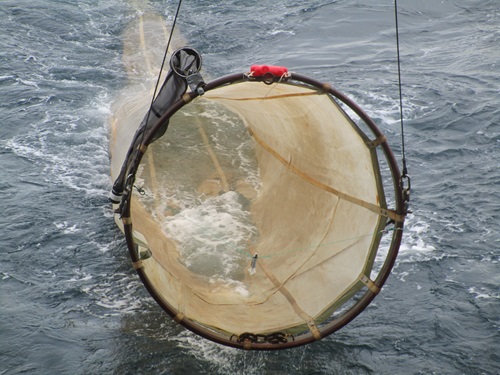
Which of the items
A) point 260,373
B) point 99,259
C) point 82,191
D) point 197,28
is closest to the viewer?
point 260,373

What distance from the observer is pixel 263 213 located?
30.9ft

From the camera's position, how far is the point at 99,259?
28.9ft

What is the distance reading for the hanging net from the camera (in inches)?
262

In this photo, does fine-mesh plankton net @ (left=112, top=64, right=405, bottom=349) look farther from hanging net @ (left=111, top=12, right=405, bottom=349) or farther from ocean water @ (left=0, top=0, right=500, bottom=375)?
ocean water @ (left=0, top=0, right=500, bottom=375)

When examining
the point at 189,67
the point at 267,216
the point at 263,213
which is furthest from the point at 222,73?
the point at 189,67

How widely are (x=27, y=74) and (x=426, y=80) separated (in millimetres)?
9103

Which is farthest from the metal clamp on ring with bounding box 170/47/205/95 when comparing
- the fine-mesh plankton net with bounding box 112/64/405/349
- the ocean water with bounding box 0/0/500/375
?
the ocean water with bounding box 0/0/500/375

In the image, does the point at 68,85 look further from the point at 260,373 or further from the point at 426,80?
the point at 260,373

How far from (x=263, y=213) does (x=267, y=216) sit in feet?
0.44

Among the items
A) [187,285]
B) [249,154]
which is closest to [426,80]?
[249,154]

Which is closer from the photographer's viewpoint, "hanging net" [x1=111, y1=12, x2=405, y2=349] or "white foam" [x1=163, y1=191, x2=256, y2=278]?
"hanging net" [x1=111, y1=12, x2=405, y2=349]

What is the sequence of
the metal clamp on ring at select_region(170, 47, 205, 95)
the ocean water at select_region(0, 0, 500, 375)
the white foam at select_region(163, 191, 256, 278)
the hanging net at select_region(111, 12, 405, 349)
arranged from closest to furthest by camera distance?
1. the metal clamp on ring at select_region(170, 47, 205, 95)
2. the hanging net at select_region(111, 12, 405, 349)
3. the ocean water at select_region(0, 0, 500, 375)
4. the white foam at select_region(163, 191, 256, 278)

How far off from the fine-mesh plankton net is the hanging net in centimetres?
2

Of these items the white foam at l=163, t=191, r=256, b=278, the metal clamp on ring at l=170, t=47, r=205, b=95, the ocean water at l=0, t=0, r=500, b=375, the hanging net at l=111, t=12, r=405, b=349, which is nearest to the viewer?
the metal clamp on ring at l=170, t=47, r=205, b=95
